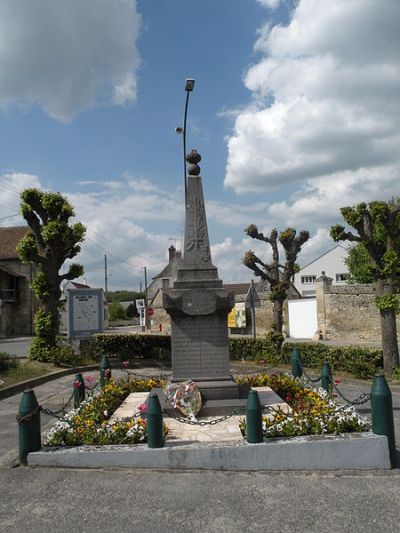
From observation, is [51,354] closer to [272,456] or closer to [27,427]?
[27,427]

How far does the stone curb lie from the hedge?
7977 millimetres

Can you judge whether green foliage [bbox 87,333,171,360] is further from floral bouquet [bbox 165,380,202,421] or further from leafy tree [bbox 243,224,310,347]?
floral bouquet [bbox 165,380,202,421]

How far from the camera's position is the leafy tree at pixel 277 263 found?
55.3ft

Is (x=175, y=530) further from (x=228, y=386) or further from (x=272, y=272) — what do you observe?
(x=272, y=272)

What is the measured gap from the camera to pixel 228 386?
27.7 ft

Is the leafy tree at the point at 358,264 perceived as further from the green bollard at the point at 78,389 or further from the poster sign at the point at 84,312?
the green bollard at the point at 78,389

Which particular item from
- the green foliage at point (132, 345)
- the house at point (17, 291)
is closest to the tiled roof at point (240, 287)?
the house at point (17, 291)

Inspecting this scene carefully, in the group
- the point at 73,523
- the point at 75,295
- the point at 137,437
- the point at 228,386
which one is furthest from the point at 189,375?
the point at 75,295

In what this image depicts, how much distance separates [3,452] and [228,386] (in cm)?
387

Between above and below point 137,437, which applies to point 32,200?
above

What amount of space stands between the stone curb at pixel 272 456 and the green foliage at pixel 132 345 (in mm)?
13065

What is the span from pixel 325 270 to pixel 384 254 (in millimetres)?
46919

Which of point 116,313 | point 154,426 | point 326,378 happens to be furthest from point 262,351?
point 116,313

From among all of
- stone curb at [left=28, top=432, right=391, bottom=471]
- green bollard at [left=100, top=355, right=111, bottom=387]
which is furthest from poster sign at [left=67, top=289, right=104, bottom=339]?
stone curb at [left=28, top=432, right=391, bottom=471]
